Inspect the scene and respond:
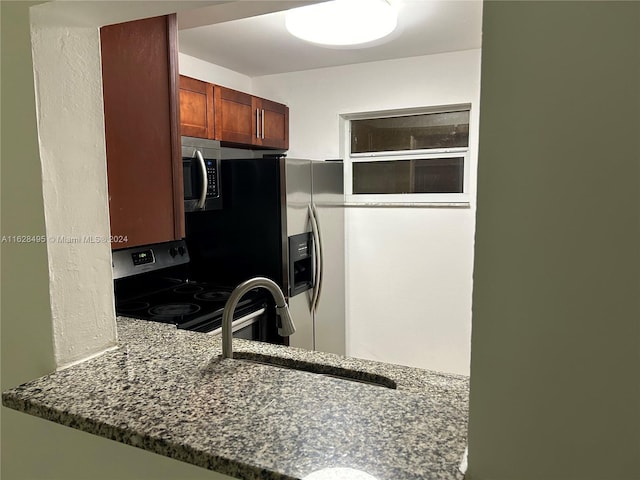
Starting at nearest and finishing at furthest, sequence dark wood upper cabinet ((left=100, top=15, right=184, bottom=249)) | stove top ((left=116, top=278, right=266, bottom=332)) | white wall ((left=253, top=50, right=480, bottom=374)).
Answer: dark wood upper cabinet ((left=100, top=15, right=184, bottom=249)), stove top ((left=116, top=278, right=266, bottom=332)), white wall ((left=253, top=50, right=480, bottom=374))

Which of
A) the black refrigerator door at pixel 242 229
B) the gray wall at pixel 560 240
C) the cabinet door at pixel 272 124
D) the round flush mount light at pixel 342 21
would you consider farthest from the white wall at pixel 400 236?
the gray wall at pixel 560 240

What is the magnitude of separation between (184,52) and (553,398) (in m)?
3.10

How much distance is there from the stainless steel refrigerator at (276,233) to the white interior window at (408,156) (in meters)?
0.45

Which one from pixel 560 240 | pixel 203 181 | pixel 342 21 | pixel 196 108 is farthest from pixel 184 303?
pixel 560 240

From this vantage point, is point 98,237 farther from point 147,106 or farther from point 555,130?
point 555,130

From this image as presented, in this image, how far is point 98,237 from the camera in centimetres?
109

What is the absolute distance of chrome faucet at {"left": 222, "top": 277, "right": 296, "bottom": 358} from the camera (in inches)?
42.9

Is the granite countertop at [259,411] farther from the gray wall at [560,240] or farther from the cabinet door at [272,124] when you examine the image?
the cabinet door at [272,124]

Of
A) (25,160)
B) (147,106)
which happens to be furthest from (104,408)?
(147,106)

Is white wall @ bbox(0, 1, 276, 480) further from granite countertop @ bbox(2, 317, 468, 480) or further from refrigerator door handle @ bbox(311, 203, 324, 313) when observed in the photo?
refrigerator door handle @ bbox(311, 203, 324, 313)

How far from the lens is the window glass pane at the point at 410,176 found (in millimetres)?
3334

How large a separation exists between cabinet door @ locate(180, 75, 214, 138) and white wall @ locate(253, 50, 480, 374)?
0.96 m

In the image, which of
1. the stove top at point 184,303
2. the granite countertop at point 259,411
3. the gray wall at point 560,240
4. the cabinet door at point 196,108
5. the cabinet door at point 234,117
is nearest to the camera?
the gray wall at point 560,240

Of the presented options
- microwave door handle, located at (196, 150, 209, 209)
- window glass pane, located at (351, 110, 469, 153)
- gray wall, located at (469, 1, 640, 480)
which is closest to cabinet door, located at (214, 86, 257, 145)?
microwave door handle, located at (196, 150, 209, 209)
